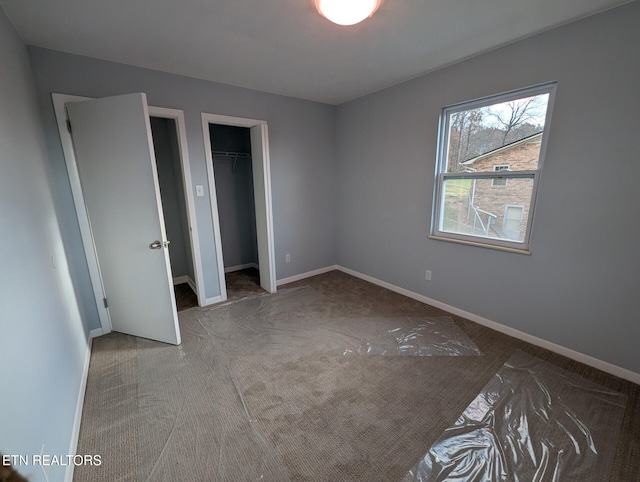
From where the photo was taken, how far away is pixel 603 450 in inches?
56.6

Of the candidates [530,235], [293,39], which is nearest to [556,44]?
[530,235]

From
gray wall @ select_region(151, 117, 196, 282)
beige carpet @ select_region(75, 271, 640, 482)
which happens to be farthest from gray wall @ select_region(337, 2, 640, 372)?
gray wall @ select_region(151, 117, 196, 282)

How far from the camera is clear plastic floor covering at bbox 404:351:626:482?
1.35 m

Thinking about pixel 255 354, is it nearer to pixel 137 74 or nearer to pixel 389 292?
pixel 389 292

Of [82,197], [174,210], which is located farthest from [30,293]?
[174,210]

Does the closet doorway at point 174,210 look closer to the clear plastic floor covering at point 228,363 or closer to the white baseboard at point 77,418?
the clear plastic floor covering at point 228,363

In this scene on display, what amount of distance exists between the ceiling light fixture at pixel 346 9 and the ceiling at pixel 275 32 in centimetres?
19

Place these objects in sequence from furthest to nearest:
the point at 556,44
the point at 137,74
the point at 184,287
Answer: the point at 184,287
the point at 137,74
the point at 556,44

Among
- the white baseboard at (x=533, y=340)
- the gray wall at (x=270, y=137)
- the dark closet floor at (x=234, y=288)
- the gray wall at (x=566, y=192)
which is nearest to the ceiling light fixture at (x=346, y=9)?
the gray wall at (x=566, y=192)

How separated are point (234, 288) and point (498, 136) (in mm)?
3420

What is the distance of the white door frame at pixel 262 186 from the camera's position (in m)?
2.92

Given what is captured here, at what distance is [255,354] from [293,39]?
2.54m

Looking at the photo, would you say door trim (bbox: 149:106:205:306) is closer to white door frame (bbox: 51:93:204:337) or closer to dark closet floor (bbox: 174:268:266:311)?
white door frame (bbox: 51:93:204:337)

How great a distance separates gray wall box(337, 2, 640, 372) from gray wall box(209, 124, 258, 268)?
7.65 feet
